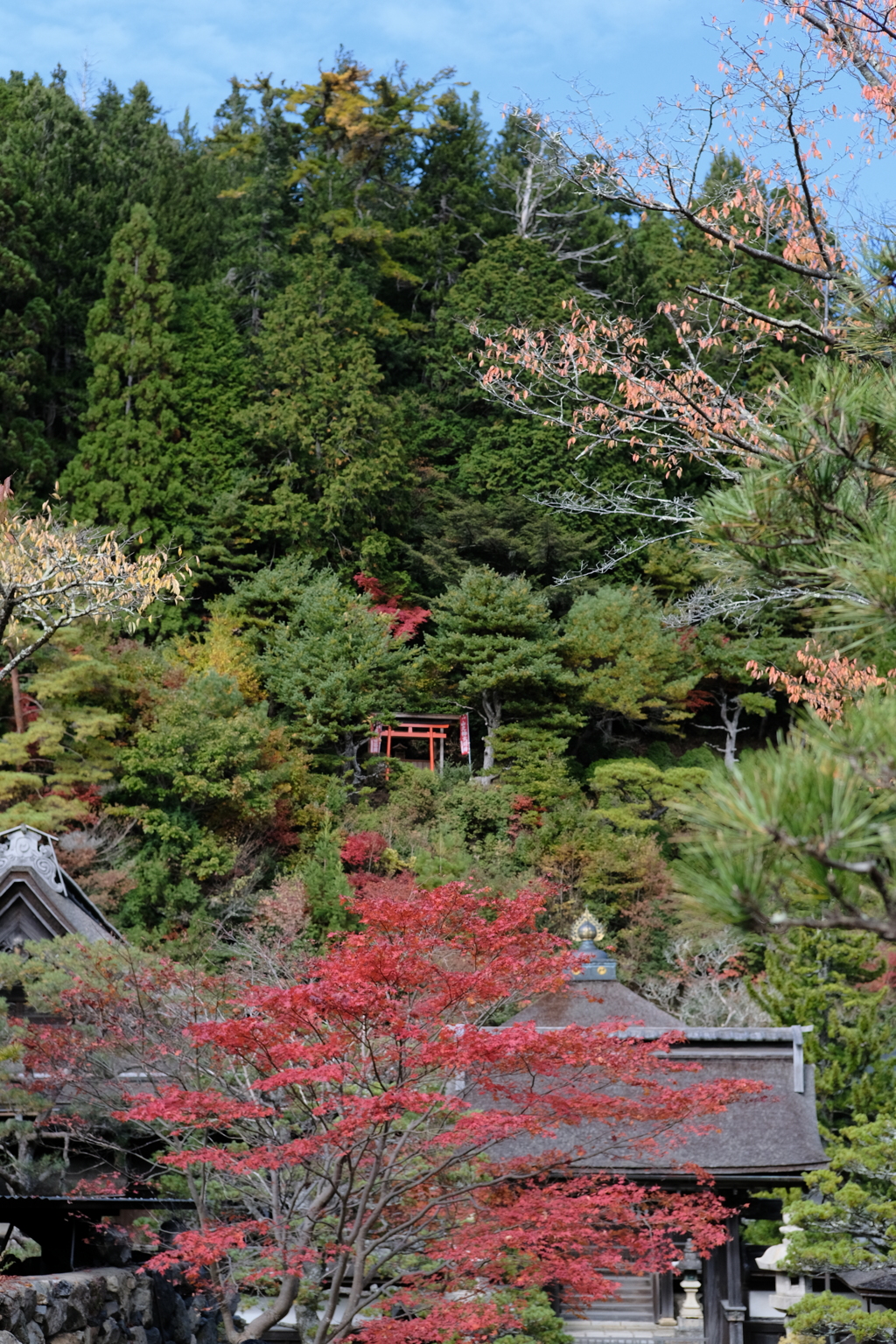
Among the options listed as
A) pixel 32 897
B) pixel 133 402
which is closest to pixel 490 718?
pixel 133 402

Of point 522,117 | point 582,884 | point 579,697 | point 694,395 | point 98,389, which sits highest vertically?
point 98,389

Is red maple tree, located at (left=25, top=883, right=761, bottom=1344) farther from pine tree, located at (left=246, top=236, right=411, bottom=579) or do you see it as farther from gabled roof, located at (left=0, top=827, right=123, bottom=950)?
pine tree, located at (left=246, top=236, right=411, bottom=579)

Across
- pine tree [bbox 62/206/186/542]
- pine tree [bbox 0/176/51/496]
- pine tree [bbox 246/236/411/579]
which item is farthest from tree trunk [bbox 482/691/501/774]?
pine tree [bbox 0/176/51/496]

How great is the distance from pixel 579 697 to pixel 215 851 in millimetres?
7549

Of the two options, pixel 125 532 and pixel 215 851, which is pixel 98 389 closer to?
pixel 125 532

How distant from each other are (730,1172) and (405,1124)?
3449mm

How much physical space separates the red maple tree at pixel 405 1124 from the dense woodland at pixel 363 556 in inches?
37.6

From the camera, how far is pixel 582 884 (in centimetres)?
1861

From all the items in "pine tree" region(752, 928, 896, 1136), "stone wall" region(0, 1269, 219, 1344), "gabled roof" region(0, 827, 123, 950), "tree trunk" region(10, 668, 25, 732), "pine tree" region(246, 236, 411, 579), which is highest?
"pine tree" region(246, 236, 411, 579)

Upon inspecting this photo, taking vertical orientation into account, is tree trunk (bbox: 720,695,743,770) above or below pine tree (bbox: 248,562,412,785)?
below

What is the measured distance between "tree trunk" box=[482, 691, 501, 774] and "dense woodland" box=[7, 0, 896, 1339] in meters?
0.07

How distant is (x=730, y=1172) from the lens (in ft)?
30.0

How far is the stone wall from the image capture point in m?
6.61

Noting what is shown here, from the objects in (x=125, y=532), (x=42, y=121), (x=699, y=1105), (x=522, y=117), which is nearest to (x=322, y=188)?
(x=42, y=121)
